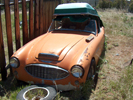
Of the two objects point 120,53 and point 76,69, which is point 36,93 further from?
point 120,53

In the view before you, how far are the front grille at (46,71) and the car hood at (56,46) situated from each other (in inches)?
7.5

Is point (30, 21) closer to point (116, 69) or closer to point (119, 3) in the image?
point (116, 69)

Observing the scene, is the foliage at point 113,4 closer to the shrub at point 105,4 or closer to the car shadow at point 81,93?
the shrub at point 105,4

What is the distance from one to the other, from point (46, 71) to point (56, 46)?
66 cm

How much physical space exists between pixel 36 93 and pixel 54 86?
40 cm

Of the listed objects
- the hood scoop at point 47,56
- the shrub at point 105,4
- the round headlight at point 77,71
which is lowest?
the round headlight at point 77,71

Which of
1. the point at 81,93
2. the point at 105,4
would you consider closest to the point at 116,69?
the point at 81,93

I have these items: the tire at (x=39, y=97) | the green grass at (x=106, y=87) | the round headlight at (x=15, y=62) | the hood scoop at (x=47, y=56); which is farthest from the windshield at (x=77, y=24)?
the tire at (x=39, y=97)

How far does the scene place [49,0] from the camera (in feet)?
Result: 19.4

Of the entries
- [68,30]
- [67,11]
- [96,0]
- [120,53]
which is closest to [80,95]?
[68,30]

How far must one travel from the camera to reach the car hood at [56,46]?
117 inches

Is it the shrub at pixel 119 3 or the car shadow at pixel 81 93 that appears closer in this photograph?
the car shadow at pixel 81 93

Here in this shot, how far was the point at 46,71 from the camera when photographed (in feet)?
9.52

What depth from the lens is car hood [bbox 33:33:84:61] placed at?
117 inches
